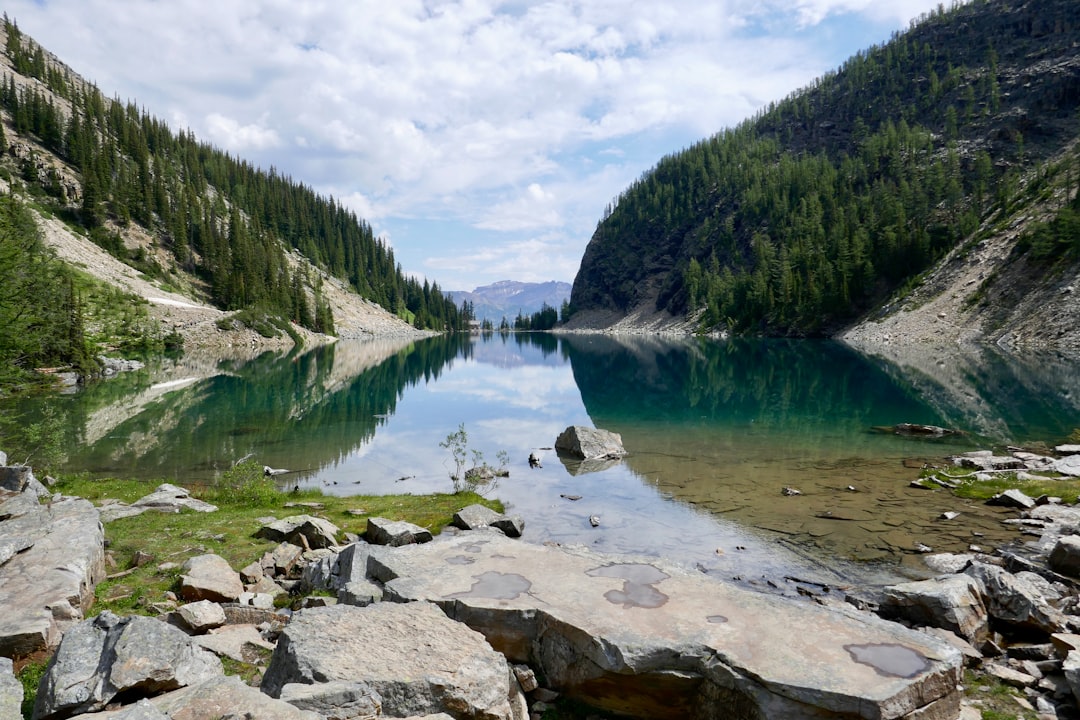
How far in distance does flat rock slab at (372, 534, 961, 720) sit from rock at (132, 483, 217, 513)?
36.1 feet

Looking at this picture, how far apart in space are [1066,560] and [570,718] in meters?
12.3

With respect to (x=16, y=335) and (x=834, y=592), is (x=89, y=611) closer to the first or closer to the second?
(x=834, y=592)

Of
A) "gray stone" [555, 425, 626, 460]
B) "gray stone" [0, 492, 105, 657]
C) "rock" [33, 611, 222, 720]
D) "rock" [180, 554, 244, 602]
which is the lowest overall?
"gray stone" [555, 425, 626, 460]

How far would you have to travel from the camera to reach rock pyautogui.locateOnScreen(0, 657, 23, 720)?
5770 millimetres

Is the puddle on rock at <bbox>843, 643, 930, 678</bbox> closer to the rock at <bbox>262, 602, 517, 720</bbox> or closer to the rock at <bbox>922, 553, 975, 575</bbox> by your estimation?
the rock at <bbox>262, 602, 517, 720</bbox>

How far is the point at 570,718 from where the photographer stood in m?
8.06

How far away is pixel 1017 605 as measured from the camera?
10.4 m

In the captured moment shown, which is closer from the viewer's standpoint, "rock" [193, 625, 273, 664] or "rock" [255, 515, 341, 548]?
"rock" [193, 625, 273, 664]

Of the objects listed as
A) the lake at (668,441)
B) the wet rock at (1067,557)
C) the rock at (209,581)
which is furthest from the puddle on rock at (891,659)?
the rock at (209,581)

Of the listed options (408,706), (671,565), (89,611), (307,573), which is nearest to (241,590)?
(307,573)

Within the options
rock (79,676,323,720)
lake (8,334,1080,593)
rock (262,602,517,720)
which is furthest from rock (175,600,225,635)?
lake (8,334,1080,593)

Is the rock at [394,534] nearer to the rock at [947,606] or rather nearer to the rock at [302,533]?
the rock at [302,533]

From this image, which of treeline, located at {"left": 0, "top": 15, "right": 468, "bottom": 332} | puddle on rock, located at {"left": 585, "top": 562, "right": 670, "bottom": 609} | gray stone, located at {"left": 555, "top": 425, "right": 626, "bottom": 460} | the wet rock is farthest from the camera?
treeline, located at {"left": 0, "top": 15, "right": 468, "bottom": 332}

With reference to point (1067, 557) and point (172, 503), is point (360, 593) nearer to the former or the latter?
point (172, 503)
